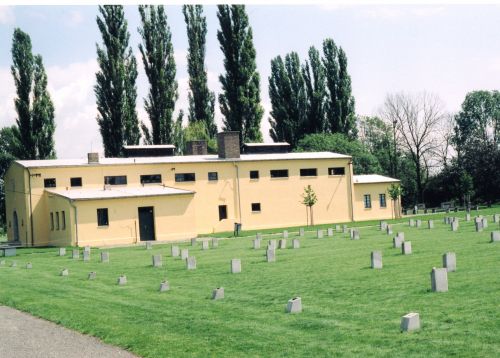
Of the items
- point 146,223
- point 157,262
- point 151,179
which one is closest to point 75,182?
point 151,179

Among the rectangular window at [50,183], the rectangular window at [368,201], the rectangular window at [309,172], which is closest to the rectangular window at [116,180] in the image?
the rectangular window at [50,183]

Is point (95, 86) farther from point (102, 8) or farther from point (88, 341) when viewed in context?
point (88, 341)

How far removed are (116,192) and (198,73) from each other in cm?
2030

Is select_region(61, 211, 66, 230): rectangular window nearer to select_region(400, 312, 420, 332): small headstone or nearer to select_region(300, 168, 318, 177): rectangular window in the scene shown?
select_region(300, 168, 318, 177): rectangular window

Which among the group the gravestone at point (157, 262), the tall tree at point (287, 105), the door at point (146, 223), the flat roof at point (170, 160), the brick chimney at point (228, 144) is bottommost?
the gravestone at point (157, 262)

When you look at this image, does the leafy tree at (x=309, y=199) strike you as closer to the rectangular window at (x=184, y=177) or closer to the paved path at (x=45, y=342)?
the rectangular window at (x=184, y=177)

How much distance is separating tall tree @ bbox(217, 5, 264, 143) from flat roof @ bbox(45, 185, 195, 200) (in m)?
13.8

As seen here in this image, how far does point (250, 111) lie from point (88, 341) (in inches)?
2053

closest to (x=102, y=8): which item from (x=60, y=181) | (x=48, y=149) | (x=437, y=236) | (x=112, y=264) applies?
(x=48, y=149)

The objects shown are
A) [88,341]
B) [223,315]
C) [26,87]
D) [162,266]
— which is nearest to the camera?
[88,341]

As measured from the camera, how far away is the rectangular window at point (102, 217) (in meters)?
47.3

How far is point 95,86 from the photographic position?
58812 mm

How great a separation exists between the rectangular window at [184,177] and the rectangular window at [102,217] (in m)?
8.09

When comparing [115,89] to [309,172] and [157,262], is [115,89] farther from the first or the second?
[157,262]
